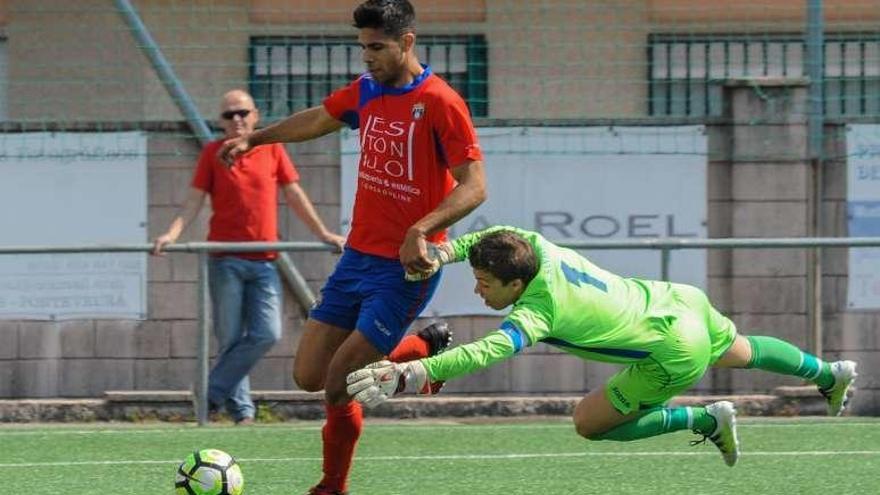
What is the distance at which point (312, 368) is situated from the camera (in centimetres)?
783

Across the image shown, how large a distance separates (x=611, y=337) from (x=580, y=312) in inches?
9.3

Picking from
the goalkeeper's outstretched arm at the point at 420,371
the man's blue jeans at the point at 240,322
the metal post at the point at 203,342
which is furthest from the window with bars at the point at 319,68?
the goalkeeper's outstretched arm at the point at 420,371

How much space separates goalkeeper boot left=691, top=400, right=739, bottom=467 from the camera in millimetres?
7828

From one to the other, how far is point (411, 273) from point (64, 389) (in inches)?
200

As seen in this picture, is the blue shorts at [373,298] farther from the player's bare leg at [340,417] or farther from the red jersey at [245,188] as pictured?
the red jersey at [245,188]

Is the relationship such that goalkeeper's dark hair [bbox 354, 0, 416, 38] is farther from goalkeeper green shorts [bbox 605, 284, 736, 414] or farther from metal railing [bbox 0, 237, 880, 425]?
metal railing [bbox 0, 237, 880, 425]

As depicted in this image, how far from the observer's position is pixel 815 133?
1226 cm

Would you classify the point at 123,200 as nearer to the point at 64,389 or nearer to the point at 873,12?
the point at 64,389

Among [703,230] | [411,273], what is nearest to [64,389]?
[703,230]

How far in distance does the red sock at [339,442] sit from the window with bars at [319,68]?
5.29 meters

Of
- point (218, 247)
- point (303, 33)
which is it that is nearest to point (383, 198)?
point (218, 247)

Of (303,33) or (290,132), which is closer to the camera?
(290,132)

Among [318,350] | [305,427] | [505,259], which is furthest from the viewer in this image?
[305,427]

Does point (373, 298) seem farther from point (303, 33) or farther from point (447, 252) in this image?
point (303, 33)
